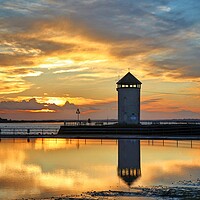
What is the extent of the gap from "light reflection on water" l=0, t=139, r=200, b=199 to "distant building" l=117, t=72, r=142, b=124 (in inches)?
857

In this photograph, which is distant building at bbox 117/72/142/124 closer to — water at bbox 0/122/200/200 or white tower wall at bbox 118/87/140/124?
white tower wall at bbox 118/87/140/124

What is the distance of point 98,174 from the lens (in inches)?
645

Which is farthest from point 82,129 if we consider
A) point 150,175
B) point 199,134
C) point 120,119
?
point 150,175

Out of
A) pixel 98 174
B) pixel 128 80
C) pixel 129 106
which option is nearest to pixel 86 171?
pixel 98 174

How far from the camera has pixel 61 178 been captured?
15.3m

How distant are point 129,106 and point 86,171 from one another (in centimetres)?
2925

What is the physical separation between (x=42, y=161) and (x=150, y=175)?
655cm

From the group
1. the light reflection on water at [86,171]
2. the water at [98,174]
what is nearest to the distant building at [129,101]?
the light reflection on water at [86,171]

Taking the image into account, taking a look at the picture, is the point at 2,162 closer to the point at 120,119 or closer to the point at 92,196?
the point at 92,196

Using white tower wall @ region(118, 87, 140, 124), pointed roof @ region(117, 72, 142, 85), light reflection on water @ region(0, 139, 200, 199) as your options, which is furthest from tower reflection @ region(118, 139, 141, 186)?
pointed roof @ region(117, 72, 142, 85)

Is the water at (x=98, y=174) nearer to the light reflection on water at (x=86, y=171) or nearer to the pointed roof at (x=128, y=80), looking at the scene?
the light reflection on water at (x=86, y=171)

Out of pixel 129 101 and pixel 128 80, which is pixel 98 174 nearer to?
pixel 129 101

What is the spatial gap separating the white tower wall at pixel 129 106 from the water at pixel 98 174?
22.3 metres

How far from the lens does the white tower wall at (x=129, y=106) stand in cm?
4612
